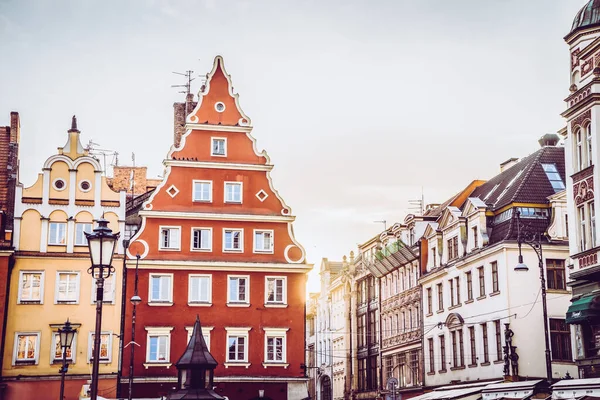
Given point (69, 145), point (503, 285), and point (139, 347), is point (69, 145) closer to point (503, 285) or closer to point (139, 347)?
point (139, 347)

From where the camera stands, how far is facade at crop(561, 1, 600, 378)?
1384 inches

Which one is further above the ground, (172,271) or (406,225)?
(406,225)

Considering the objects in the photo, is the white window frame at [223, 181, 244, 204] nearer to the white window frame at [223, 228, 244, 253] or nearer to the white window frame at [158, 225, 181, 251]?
the white window frame at [223, 228, 244, 253]

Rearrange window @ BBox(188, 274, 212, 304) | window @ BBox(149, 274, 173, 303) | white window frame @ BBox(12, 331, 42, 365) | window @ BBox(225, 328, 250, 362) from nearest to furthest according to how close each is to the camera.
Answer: white window frame @ BBox(12, 331, 42, 365) < window @ BBox(149, 274, 173, 303) < window @ BBox(225, 328, 250, 362) < window @ BBox(188, 274, 212, 304)

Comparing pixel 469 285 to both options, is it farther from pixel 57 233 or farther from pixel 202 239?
pixel 57 233

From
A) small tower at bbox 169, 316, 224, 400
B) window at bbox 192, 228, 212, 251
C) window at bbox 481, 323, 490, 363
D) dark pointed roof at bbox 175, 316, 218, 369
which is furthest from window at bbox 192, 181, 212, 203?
dark pointed roof at bbox 175, 316, 218, 369

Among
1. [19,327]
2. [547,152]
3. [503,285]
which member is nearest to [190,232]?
[19,327]

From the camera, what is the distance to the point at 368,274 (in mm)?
72000

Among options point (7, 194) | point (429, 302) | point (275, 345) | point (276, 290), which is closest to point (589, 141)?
point (276, 290)

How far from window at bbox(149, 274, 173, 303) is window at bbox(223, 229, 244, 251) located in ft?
11.7

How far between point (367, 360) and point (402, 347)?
Answer: 9.35m

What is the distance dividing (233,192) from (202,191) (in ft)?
5.70

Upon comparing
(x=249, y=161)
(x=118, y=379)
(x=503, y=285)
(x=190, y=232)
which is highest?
(x=249, y=161)

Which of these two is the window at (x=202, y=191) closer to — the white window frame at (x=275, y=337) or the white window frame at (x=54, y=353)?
the white window frame at (x=275, y=337)
